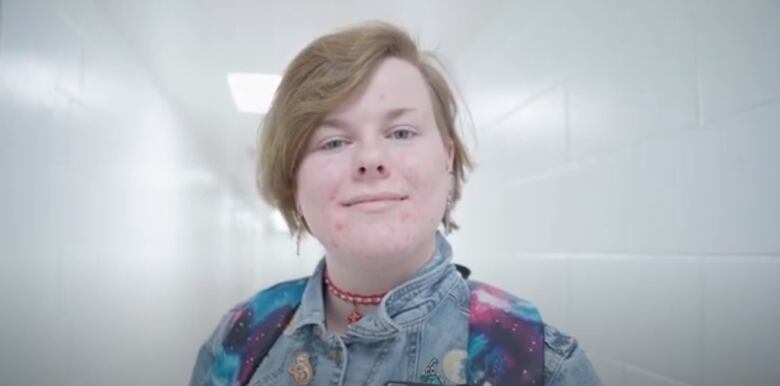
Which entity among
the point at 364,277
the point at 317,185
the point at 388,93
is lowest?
the point at 364,277

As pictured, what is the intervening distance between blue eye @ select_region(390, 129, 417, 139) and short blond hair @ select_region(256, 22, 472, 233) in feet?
0.23

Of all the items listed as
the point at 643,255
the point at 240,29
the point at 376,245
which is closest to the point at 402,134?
the point at 376,245

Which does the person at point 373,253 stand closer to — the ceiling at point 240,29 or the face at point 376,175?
the face at point 376,175

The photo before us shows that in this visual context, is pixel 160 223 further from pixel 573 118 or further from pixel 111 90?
pixel 573 118

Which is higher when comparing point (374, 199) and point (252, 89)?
point (252, 89)

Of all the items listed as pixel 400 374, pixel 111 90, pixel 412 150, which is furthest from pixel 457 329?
pixel 111 90

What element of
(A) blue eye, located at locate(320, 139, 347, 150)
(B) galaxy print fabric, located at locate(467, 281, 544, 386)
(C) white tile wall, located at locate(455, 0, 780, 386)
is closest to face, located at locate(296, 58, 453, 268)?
(A) blue eye, located at locate(320, 139, 347, 150)

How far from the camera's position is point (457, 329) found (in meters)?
0.49

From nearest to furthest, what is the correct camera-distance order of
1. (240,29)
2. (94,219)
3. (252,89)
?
(94,219), (240,29), (252,89)

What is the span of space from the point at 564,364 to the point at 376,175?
0.97 feet

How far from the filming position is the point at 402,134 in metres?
0.49

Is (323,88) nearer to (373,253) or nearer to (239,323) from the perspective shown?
(373,253)

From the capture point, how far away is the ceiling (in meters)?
0.79

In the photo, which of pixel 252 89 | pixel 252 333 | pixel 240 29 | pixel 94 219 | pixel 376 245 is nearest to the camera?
pixel 376 245
